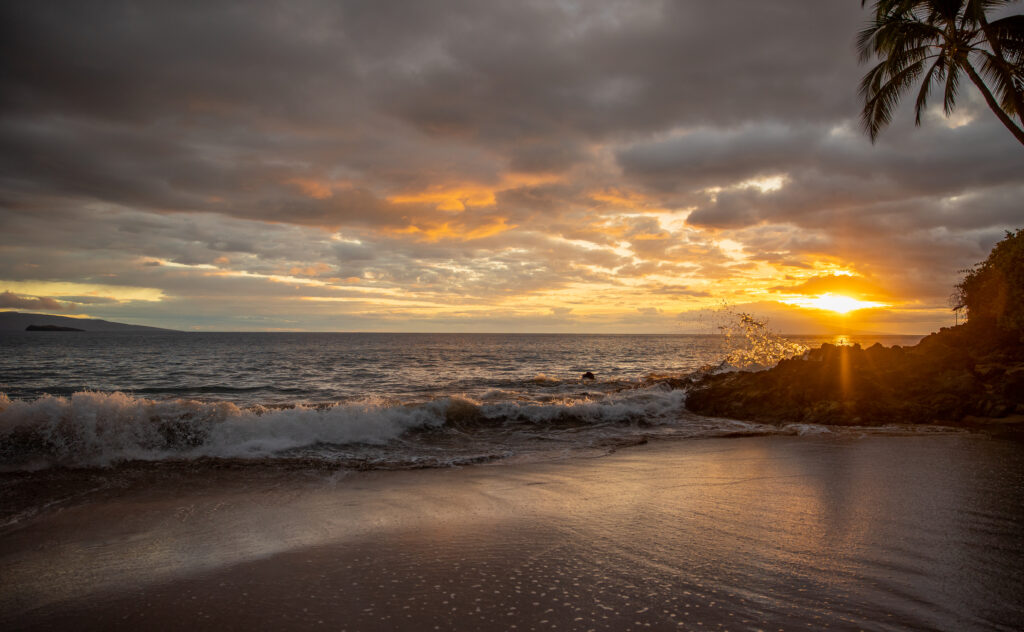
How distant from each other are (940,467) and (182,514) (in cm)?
1056

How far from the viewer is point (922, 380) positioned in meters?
16.0

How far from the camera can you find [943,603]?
3.53 metres

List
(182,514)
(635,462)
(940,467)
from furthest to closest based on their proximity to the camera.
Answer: (635,462), (940,467), (182,514)

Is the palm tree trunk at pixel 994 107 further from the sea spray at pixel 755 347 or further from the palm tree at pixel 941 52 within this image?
the sea spray at pixel 755 347

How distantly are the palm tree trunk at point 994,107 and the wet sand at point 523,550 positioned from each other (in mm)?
11144

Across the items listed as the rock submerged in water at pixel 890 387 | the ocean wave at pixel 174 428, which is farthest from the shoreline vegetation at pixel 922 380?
the ocean wave at pixel 174 428

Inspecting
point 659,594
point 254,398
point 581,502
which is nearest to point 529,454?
point 581,502

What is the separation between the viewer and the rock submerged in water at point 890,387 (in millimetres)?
14109

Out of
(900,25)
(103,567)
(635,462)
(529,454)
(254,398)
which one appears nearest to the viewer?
(103,567)

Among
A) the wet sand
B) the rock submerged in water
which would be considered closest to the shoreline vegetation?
the rock submerged in water

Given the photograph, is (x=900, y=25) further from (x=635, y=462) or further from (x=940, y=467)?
(x=635, y=462)

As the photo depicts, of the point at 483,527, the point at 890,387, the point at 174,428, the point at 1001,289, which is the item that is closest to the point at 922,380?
the point at 890,387

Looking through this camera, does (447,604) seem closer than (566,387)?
Yes

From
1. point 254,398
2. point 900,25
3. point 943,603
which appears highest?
point 900,25
